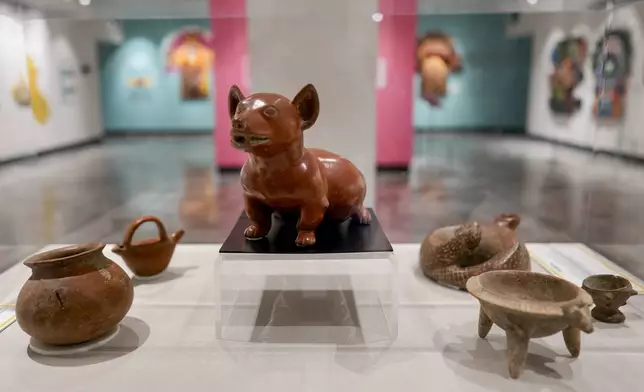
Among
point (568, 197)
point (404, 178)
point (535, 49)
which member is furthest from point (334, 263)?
point (535, 49)

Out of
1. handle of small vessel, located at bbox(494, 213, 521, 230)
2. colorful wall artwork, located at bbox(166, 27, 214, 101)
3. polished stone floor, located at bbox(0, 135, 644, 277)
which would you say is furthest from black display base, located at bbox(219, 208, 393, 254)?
colorful wall artwork, located at bbox(166, 27, 214, 101)

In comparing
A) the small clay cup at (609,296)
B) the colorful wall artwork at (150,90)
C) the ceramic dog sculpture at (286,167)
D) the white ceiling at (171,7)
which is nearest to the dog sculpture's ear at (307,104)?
the ceramic dog sculpture at (286,167)

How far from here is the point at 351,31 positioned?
247cm

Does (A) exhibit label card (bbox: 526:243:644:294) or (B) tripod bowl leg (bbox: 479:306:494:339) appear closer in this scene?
(B) tripod bowl leg (bbox: 479:306:494:339)

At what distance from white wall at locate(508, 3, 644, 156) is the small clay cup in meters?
1.63

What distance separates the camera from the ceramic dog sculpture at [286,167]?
1.46 metres

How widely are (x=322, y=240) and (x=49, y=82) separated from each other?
5.35 meters

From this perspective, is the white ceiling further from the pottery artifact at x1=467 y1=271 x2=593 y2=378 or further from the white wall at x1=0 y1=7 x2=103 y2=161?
the pottery artifact at x1=467 y1=271 x2=593 y2=378

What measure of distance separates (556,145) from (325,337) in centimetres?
593

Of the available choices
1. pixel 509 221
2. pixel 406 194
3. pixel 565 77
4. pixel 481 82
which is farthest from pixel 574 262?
pixel 565 77

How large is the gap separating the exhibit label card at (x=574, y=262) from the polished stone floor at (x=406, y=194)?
90 millimetres

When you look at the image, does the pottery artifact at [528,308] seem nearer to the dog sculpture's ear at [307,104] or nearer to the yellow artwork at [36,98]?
the dog sculpture's ear at [307,104]

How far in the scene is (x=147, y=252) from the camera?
79.4 inches

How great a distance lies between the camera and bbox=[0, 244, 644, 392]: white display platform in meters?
1.33
